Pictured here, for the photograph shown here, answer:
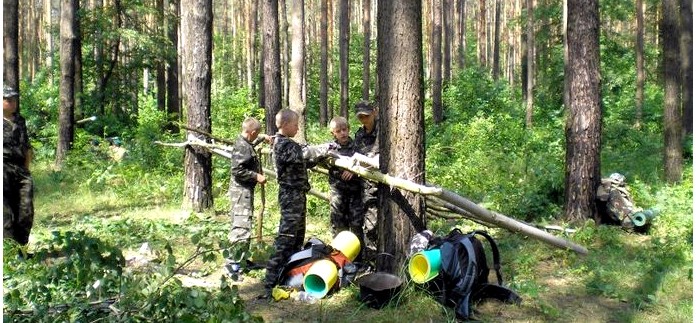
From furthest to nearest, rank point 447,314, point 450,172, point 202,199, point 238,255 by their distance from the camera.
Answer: point 450,172, point 202,199, point 447,314, point 238,255

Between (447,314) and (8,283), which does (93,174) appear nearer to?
(8,283)

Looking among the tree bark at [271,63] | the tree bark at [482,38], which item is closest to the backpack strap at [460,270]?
the tree bark at [271,63]

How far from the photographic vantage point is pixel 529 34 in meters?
24.5

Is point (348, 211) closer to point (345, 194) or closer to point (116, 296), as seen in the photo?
point (345, 194)

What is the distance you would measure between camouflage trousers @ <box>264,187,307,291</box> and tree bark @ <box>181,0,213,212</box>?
152 inches

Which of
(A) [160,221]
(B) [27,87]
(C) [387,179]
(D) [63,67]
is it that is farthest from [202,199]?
(B) [27,87]

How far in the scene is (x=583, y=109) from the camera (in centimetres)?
873

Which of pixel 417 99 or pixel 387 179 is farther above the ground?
pixel 417 99

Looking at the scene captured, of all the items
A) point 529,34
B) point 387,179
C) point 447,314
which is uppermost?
point 529,34

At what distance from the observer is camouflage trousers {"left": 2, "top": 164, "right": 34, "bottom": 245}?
6637 millimetres

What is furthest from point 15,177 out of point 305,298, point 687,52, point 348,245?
point 687,52

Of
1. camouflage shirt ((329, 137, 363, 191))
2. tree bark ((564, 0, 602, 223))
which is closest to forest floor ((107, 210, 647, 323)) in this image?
camouflage shirt ((329, 137, 363, 191))

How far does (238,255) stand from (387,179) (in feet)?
6.76

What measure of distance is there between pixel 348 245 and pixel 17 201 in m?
3.41
